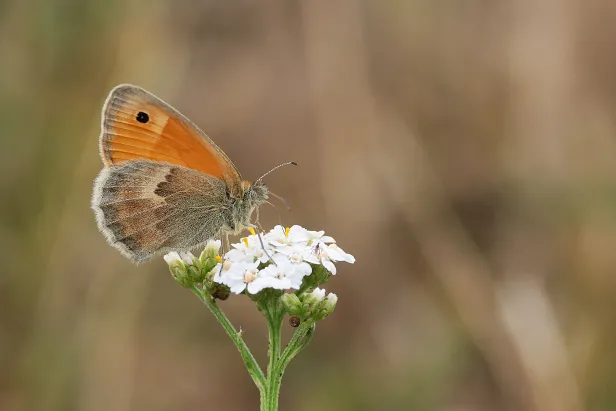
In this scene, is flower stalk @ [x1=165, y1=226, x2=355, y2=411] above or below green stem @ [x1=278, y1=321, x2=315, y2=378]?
above

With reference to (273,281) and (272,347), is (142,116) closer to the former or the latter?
(273,281)

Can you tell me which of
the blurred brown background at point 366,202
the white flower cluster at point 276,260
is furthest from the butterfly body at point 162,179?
the blurred brown background at point 366,202

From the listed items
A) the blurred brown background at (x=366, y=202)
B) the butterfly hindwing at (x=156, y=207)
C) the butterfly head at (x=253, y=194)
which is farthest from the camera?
the blurred brown background at (x=366, y=202)

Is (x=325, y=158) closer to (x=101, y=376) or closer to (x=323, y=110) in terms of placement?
(x=323, y=110)

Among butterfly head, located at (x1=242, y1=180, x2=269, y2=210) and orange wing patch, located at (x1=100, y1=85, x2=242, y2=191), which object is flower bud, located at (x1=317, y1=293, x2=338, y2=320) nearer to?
butterfly head, located at (x1=242, y1=180, x2=269, y2=210)

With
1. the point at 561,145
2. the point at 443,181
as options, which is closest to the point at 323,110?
the point at 443,181

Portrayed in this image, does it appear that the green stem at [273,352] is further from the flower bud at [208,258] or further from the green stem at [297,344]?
the flower bud at [208,258]

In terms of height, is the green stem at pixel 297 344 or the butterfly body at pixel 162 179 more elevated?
the butterfly body at pixel 162 179

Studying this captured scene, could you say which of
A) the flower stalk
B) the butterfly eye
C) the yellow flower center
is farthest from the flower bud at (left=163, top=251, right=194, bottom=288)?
the butterfly eye
